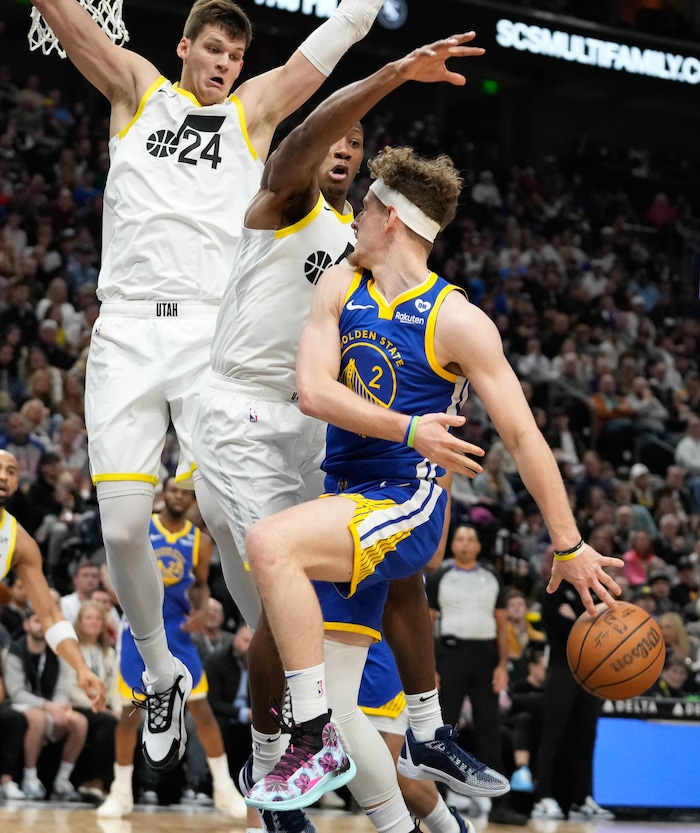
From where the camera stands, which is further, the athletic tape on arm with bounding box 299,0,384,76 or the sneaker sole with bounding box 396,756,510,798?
the sneaker sole with bounding box 396,756,510,798

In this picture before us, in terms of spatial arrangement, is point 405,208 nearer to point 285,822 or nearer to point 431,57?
point 431,57

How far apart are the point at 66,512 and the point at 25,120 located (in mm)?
7934

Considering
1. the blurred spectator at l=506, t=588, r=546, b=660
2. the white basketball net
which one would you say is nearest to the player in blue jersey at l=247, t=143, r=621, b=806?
the white basketball net

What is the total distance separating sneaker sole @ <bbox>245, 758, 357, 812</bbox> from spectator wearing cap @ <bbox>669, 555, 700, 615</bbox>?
398 inches

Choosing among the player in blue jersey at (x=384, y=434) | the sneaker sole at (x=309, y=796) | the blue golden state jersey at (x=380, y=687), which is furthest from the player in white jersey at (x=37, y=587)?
the sneaker sole at (x=309, y=796)

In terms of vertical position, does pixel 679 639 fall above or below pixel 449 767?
below

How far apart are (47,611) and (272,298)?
2.78 m

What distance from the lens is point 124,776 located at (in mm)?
9438

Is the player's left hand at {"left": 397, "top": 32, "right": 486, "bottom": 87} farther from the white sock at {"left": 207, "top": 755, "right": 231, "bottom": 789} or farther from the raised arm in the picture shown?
the white sock at {"left": 207, "top": 755, "right": 231, "bottom": 789}

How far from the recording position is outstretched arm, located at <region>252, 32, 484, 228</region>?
4.74 metres

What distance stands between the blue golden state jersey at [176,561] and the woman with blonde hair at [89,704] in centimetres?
79

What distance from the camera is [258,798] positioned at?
4336 millimetres

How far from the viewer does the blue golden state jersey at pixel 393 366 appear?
484 cm

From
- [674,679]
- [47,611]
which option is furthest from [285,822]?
[674,679]
